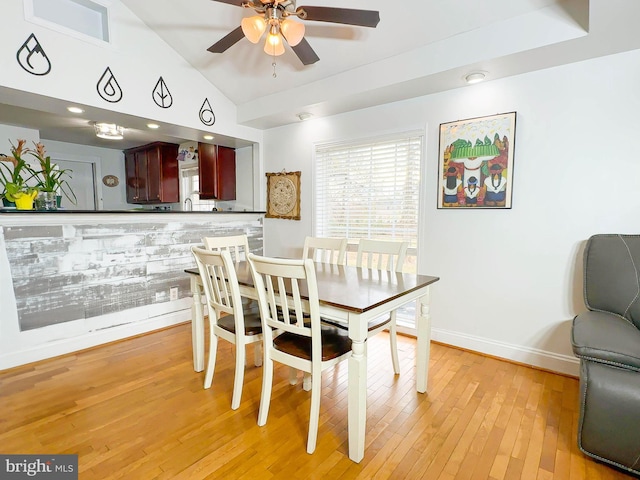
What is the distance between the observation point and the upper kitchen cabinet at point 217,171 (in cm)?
436

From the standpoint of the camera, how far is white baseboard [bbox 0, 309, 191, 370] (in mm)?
2512

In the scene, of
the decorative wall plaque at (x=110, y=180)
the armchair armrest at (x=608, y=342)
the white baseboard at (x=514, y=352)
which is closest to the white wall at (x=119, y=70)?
Result: the white baseboard at (x=514, y=352)

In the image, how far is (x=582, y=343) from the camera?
5.08ft

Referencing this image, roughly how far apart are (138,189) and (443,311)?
5250 millimetres

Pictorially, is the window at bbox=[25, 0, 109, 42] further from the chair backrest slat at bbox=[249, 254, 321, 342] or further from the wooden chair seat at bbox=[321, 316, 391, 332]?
the wooden chair seat at bbox=[321, 316, 391, 332]

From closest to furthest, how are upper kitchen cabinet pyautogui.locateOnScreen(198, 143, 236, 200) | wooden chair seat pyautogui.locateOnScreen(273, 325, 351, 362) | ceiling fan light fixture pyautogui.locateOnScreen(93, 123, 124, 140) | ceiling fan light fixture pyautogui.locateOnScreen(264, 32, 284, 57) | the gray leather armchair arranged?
the gray leather armchair < wooden chair seat pyautogui.locateOnScreen(273, 325, 351, 362) < ceiling fan light fixture pyautogui.locateOnScreen(264, 32, 284, 57) < ceiling fan light fixture pyautogui.locateOnScreen(93, 123, 124, 140) < upper kitchen cabinet pyautogui.locateOnScreen(198, 143, 236, 200)

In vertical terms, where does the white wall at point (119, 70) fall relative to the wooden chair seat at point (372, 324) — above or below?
above

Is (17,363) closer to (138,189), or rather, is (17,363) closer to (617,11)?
(138,189)

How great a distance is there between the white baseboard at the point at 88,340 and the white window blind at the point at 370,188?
186 cm

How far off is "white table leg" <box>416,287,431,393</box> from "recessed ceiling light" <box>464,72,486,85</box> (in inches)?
66.3

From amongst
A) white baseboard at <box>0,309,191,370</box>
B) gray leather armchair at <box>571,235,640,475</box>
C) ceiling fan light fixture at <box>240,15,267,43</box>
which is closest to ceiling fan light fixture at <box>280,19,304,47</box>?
ceiling fan light fixture at <box>240,15,267,43</box>

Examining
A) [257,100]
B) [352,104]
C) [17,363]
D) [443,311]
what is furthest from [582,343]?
[17,363]

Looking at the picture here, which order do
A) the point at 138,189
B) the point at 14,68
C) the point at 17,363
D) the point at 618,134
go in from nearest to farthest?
the point at 618,134 < the point at 14,68 < the point at 17,363 < the point at 138,189

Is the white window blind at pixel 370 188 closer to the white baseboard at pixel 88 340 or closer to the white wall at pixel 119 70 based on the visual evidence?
the white wall at pixel 119 70
